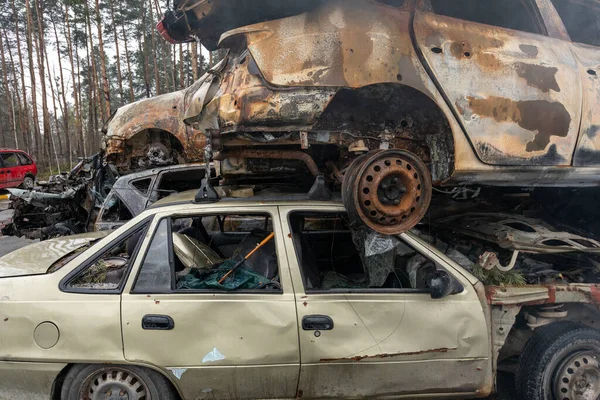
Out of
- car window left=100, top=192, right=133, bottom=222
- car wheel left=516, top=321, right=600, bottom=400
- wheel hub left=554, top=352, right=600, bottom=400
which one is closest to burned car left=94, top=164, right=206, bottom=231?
car window left=100, top=192, right=133, bottom=222

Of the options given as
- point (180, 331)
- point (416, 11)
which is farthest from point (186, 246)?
point (416, 11)

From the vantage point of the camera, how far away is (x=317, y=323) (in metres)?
2.18

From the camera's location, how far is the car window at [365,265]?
2453 mm

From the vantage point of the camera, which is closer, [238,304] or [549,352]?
[238,304]

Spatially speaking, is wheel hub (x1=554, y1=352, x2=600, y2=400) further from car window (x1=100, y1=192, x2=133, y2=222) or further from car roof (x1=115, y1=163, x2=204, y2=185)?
car window (x1=100, y1=192, x2=133, y2=222)

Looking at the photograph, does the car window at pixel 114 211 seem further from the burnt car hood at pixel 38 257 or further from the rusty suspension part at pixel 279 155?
the rusty suspension part at pixel 279 155

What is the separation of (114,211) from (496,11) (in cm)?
450

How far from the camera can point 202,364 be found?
7.09 ft

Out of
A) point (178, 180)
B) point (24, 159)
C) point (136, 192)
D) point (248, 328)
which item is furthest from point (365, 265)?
point (24, 159)

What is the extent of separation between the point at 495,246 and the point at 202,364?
7.46 ft

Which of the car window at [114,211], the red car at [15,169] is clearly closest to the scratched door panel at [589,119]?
the car window at [114,211]

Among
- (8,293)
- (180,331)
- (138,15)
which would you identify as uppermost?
(138,15)

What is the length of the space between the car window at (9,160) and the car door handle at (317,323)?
18014 millimetres

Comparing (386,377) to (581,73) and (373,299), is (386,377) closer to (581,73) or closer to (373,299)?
(373,299)
